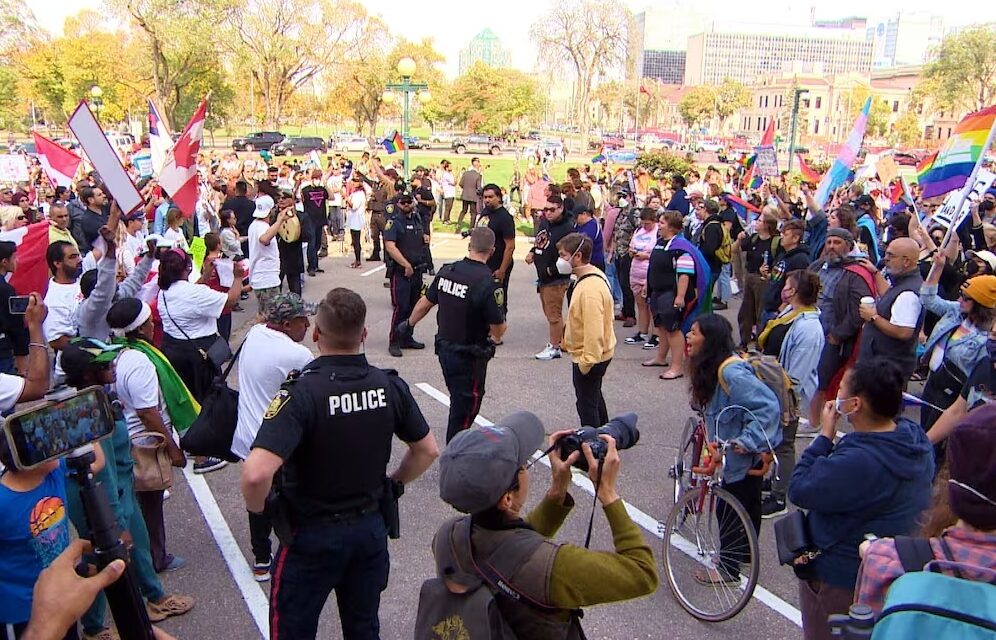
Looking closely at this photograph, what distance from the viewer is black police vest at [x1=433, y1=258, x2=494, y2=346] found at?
584 cm

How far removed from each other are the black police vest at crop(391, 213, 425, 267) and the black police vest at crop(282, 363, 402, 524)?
258 inches

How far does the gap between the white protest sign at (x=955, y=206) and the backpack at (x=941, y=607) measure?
19.9 ft

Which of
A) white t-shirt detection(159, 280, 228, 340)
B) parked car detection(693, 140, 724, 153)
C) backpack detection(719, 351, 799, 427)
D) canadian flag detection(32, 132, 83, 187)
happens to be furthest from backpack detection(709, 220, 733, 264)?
parked car detection(693, 140, 724, 153)

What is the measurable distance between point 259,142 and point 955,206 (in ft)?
148

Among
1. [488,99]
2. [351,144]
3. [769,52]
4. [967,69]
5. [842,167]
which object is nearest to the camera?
[842,167]

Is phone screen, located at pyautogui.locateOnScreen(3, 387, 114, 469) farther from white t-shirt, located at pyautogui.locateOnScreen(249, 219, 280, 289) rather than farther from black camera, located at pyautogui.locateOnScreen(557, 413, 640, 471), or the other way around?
white t-shirt, located at pyautogui.locateOnScreen(249, 219, 280, 289)

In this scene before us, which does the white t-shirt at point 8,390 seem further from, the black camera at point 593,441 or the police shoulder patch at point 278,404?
the black camera at point 593,441

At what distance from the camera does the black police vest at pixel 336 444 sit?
10.1 ft

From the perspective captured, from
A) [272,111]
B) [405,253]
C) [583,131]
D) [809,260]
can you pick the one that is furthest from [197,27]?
[809,260]

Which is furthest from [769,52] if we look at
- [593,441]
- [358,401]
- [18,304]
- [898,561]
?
[898,561]

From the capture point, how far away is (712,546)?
14.8 ft

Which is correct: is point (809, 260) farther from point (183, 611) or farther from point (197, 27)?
point (197, 27)

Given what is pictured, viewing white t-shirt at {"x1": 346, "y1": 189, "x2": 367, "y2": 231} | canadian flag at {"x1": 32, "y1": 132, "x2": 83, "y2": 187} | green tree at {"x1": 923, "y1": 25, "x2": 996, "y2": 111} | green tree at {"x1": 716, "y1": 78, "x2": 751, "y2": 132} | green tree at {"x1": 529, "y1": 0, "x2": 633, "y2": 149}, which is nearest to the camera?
canadian flag at {"x1": 32, "y1": 132, "x2": 83, "y2": 187}

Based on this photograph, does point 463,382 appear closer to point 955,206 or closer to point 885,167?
point 955,206
